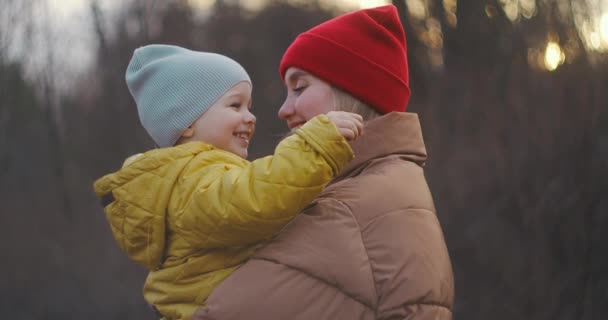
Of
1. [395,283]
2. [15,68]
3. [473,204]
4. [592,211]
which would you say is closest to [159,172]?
[395,283]

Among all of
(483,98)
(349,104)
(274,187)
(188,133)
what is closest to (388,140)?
(349,104)

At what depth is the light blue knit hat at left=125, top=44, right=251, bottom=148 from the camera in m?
2.35

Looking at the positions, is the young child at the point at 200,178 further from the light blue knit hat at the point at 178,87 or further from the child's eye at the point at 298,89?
the child's eye at the point at 298,89

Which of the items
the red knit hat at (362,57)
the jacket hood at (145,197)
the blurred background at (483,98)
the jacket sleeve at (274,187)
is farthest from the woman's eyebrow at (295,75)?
the blurred background at (483,98)

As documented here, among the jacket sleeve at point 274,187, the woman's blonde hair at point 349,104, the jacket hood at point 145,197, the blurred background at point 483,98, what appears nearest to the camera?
the jacket sleeve at point 274,187

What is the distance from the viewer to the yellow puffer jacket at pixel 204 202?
1895 millimetres

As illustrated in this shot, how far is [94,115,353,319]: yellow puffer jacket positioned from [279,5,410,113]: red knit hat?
37cm

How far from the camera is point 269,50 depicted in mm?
4742

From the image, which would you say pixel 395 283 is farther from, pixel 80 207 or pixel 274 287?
pixel 80 207

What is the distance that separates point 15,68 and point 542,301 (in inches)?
121

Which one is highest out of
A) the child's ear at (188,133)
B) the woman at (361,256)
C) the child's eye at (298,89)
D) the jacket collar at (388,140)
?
the child's eye at (298,89)

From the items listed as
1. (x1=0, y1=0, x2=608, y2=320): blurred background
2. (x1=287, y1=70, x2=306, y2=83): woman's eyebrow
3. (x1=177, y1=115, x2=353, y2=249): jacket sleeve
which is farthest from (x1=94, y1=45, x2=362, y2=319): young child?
(x1=0, y1=0, x2=608, y2=320): blurred background

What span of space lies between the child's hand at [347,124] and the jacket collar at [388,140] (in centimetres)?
22

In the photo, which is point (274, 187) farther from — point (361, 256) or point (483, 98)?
point (483, 98)
